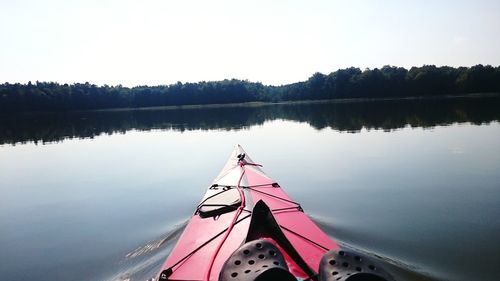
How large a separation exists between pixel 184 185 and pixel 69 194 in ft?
13.2

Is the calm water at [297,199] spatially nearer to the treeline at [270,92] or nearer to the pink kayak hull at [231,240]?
the pink kayak hull at [231,240]

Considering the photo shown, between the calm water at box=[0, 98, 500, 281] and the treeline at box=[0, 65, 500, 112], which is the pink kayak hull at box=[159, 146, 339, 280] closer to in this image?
the calm water at box=[0, 98, 500, 281]

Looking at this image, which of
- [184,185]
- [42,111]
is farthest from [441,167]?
[42,111]

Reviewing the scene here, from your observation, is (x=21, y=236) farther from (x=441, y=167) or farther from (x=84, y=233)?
(x=441, y=167)

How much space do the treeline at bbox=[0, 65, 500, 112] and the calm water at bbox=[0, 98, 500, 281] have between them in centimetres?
5689

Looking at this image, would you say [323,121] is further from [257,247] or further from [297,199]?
[257,247]

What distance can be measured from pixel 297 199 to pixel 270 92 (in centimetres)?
10613

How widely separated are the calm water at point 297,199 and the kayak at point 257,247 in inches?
67.2

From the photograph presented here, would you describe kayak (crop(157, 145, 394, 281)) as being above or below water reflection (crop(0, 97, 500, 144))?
above

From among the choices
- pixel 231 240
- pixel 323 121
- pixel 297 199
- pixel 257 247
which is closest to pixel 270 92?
pixel 323 121

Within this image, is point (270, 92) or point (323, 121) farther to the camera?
point (270, 92)

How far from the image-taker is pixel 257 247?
3.01 metres

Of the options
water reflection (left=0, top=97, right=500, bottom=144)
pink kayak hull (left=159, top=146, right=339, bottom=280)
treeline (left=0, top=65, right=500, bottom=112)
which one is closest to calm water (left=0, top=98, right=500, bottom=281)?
pink kayak hull (left=159, top=146, right=339, bottom=280)

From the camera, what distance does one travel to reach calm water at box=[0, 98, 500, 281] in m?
6.55
